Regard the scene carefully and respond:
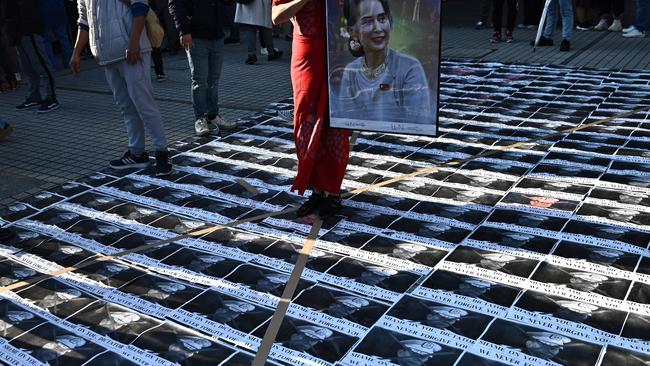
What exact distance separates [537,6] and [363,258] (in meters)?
10.5

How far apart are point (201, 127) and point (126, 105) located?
1.05 metres

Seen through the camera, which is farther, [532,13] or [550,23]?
[532,13]

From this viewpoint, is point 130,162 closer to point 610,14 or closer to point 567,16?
point 567,16

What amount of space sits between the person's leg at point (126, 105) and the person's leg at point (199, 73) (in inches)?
34.3

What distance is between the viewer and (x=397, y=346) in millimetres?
2557

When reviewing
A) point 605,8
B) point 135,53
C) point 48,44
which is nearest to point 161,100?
point 48,44

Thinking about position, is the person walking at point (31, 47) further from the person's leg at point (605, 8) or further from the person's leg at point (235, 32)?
the person's leg at point (605, 8)

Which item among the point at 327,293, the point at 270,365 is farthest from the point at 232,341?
the point at 327,293

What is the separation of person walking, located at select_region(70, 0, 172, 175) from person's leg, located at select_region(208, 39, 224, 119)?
3.47 ft

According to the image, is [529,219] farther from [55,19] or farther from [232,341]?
[55,19]

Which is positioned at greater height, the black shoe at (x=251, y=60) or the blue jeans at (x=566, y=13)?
the blue jeans at (x=566, y=13)

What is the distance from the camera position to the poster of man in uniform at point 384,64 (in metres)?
3.21

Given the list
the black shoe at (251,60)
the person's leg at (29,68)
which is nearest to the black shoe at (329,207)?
the person's leg at (29,68)

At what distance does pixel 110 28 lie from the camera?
14.7 feet
